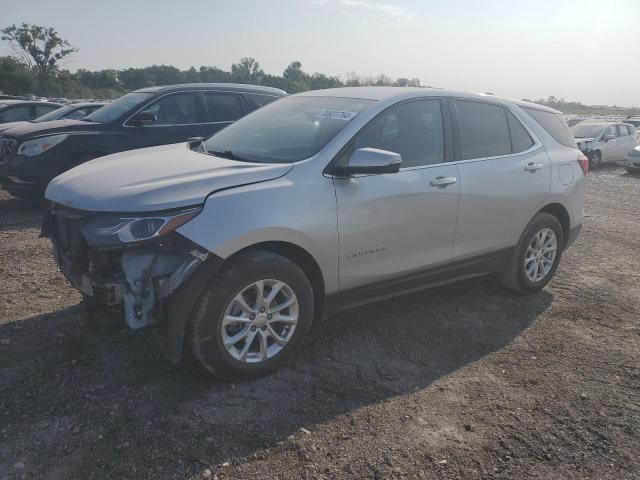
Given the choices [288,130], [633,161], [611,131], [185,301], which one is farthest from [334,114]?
[611,131]

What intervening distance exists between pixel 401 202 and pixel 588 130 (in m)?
16.8

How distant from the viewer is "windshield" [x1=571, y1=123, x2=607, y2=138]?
57.8ft

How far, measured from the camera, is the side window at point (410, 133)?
3.82 meters

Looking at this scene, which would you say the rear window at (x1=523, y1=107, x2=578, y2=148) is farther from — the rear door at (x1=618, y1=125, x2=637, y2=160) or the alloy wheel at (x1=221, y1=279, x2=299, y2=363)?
the rear door at (x1=618, y1=125, x2=637, y2=160)

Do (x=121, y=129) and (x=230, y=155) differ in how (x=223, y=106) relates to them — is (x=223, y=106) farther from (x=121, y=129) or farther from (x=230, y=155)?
(x=230, y=155)

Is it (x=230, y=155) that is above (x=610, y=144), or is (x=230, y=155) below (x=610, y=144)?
above

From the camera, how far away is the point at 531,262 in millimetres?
5043

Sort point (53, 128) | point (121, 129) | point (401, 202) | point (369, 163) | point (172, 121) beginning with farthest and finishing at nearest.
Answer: point (172, 121) → point (121, 129) → point (53, 128) → point (401, 202) → point (369, 163)

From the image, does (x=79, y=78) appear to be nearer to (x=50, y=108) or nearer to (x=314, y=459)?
(x=50, y=108)

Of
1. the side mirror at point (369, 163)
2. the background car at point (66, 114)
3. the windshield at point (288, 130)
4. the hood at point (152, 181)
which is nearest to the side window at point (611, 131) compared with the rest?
the background car at point (66, 114)

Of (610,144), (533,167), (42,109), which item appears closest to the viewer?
(533,167)

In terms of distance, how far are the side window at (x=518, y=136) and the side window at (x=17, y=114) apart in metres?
12.5

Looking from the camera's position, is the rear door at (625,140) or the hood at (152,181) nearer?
the hood at (152,181)

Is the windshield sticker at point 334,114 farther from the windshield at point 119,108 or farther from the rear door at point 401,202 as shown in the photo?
the windshield at point 119,108
